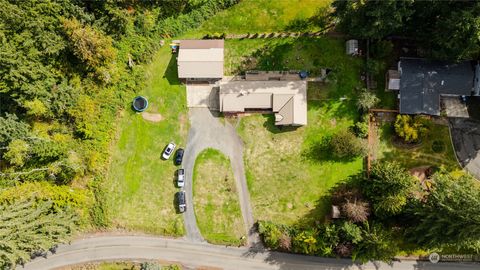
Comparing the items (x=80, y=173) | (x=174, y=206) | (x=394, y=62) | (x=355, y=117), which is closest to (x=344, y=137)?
(x=355, y=117)

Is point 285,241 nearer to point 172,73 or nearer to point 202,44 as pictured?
point 172,73

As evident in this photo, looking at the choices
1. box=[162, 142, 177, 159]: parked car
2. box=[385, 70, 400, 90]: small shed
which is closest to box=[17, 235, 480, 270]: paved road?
box=[162, 142, 177, 159]: parked car

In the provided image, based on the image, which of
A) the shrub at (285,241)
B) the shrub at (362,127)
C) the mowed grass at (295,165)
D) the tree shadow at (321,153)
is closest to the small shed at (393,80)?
the shrub at (362,127)

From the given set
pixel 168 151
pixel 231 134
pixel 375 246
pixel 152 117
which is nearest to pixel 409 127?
pixel 375 246

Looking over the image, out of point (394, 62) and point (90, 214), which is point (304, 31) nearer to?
point (394, 62)

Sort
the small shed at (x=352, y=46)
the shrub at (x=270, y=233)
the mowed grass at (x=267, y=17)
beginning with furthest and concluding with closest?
the mowed grass at (x=267, y=17) → the small shed at (x=352, y=46) → the shrub at (x=270, y=233)

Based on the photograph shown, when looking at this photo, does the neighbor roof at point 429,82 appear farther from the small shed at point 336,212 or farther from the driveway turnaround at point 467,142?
the small shed at point 336,212
